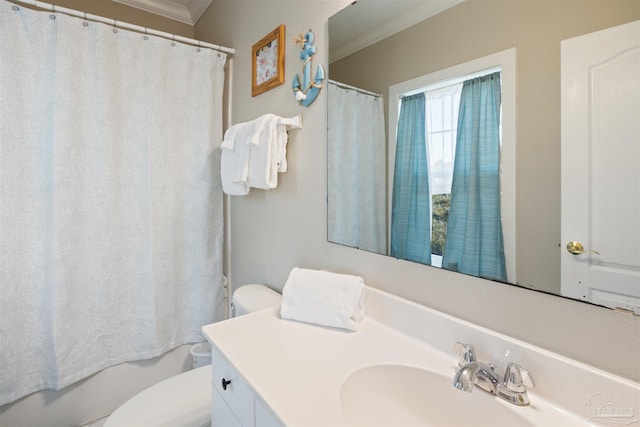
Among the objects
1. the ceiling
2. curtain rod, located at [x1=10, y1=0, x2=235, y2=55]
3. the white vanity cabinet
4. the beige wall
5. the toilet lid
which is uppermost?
the ceiling

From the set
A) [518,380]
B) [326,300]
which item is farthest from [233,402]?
[518,380]

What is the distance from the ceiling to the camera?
2149mm

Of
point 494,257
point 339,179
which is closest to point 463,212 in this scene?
point 494,257

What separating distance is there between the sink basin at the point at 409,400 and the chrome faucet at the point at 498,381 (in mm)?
19

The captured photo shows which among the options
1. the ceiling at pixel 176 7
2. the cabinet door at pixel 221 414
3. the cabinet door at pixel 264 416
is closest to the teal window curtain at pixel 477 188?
the cabinet door at pixel 264 416

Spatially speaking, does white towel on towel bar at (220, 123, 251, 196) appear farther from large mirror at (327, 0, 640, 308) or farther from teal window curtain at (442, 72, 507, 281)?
teal window curtain at (442, 72, 507, 281)

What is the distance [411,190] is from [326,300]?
1.42 feet

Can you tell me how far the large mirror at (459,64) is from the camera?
661 millimetres

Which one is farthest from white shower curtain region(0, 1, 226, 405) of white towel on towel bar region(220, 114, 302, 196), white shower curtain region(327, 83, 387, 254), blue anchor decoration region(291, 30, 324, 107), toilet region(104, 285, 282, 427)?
white shower curtain region(327, 83, 387, 254)

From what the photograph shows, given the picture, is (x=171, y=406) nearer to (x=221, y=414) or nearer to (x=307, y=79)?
(x=221, y=414)

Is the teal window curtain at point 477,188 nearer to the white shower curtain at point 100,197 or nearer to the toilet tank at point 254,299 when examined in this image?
the toilet tank at point 254,299

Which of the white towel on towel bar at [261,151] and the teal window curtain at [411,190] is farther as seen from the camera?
the white towel on towel bar at [261,151]

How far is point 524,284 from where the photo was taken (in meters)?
0.71

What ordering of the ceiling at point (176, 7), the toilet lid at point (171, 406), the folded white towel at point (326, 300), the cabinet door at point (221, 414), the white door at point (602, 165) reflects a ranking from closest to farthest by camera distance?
the white door at point (602, 165) < the cabinet door at point (221, 414) < the folded white towel at point (326, 300) < the toilet lid at point (171, 406) < the ceiling at point (176, 7)
